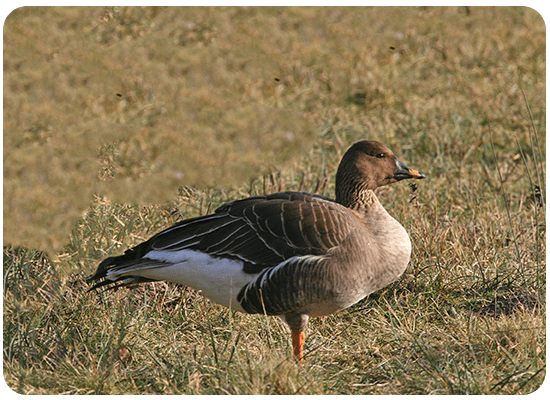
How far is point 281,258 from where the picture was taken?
4.59m

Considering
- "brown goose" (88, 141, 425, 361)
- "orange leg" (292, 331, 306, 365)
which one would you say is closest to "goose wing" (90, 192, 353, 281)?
"brown goose" (88, 141, 425, 361)

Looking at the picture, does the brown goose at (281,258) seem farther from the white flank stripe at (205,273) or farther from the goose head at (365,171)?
the goose head at (365,171)

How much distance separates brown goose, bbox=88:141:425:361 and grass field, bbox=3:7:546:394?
31 centimetres

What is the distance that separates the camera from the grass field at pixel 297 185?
4.36 meters

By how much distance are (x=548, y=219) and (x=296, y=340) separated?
3.10 meters

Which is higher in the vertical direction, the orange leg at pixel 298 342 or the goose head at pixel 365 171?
the goose head at pixel 365 171

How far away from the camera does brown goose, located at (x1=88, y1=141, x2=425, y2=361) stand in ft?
14.9

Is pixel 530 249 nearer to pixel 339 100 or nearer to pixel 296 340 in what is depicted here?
pixel 296 340

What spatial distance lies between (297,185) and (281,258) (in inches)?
107

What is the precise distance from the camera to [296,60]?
10.7m

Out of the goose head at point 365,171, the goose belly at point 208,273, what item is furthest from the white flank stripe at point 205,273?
the goose head at point 365,171

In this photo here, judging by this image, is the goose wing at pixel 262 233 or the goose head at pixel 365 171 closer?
the goose wing at pixel 262 233

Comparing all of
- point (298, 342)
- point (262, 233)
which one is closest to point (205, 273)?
point (262, 233)

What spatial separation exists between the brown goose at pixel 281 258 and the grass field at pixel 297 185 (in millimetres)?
306
